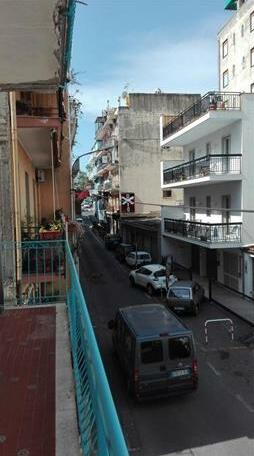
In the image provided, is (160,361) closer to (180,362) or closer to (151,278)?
(180,362)

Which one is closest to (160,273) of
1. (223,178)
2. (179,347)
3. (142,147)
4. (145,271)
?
(145,271)

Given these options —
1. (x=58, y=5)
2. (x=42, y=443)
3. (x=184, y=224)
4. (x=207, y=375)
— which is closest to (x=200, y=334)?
(x=207, y=375)

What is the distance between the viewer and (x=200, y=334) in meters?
17.4

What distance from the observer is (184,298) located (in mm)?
20250

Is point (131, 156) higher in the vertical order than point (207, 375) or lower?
higher

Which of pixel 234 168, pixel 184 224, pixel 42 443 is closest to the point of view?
pixel 42 443

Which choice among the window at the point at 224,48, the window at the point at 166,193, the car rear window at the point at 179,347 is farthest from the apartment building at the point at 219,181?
the window at the point at 224,48

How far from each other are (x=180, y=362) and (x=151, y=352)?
79cm

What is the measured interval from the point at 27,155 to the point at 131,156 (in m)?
30.0

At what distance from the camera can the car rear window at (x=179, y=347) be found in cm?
1153

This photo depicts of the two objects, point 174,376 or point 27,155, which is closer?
point 174,376

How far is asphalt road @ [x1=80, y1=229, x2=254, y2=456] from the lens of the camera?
9383 mm

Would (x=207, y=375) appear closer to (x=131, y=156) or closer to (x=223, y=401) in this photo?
(x=223, y=401)

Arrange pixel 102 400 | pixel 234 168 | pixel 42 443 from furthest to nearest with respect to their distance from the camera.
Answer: pixel 234 168 < pixel 42 443 < pixel 102 400
